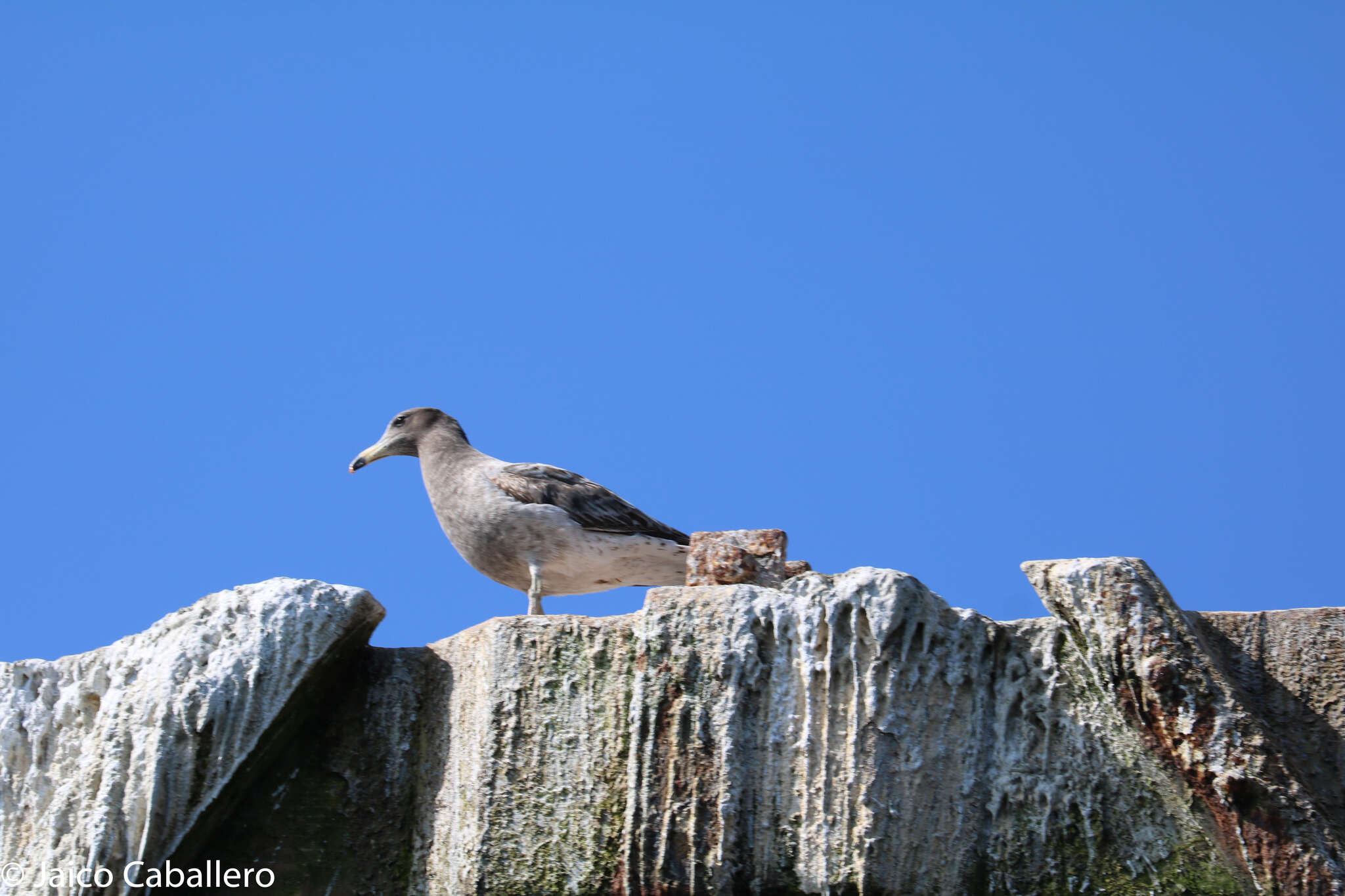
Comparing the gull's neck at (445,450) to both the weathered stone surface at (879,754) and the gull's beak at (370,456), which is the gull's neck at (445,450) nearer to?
the gull's beak at (370,456)

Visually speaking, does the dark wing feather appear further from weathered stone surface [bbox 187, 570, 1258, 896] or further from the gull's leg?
weathered stone surface [bbox 187, 570, 1258, 896]

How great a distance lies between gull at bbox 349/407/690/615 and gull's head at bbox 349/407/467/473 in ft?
0.59

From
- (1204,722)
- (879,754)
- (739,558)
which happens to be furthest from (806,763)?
(1204,722)

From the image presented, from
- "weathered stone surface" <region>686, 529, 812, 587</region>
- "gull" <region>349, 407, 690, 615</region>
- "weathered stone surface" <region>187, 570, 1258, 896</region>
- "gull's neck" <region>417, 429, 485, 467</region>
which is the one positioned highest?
"gull's neck" <region>417, 429, 485, 467</region>

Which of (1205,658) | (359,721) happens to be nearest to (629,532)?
(359,721)

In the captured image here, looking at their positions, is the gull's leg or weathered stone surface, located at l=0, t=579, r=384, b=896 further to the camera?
the gull's leg

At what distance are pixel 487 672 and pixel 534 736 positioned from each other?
37cm

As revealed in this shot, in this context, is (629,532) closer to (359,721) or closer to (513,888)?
(359,721)

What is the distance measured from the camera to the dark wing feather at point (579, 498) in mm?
8742

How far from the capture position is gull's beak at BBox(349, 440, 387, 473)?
9492mm

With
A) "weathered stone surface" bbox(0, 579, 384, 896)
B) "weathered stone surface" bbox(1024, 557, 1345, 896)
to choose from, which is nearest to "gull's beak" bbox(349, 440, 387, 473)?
"weathered stone surface" bbox(0, 579, 384, 896)

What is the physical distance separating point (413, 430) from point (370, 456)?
364 millimetres

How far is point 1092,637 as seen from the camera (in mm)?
6309

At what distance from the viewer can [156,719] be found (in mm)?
6461
